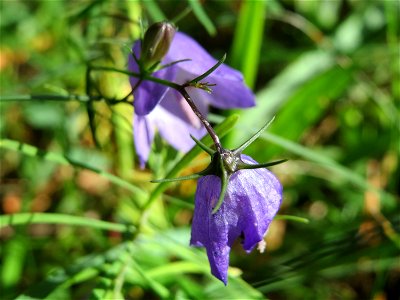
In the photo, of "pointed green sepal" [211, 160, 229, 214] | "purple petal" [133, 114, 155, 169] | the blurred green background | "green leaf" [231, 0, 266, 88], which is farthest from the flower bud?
"green leaf" [231, 0, 266, 88]

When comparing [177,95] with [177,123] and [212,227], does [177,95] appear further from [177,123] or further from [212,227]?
[212,227]

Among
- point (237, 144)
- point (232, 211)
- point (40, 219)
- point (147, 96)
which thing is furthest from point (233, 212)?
point (237, 144)

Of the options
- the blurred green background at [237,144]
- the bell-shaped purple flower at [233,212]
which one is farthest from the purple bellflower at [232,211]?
the blurred green background at [237,144]

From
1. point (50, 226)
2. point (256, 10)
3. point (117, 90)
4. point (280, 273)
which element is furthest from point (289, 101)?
point (50, 226)

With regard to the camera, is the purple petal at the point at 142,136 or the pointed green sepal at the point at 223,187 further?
the purple petal at the point at 142,136

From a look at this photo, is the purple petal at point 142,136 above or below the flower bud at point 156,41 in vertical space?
below

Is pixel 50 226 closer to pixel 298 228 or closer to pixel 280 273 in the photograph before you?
pixel 298 228

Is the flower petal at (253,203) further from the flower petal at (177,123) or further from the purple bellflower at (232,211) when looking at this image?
the flower petal at (177,123)
